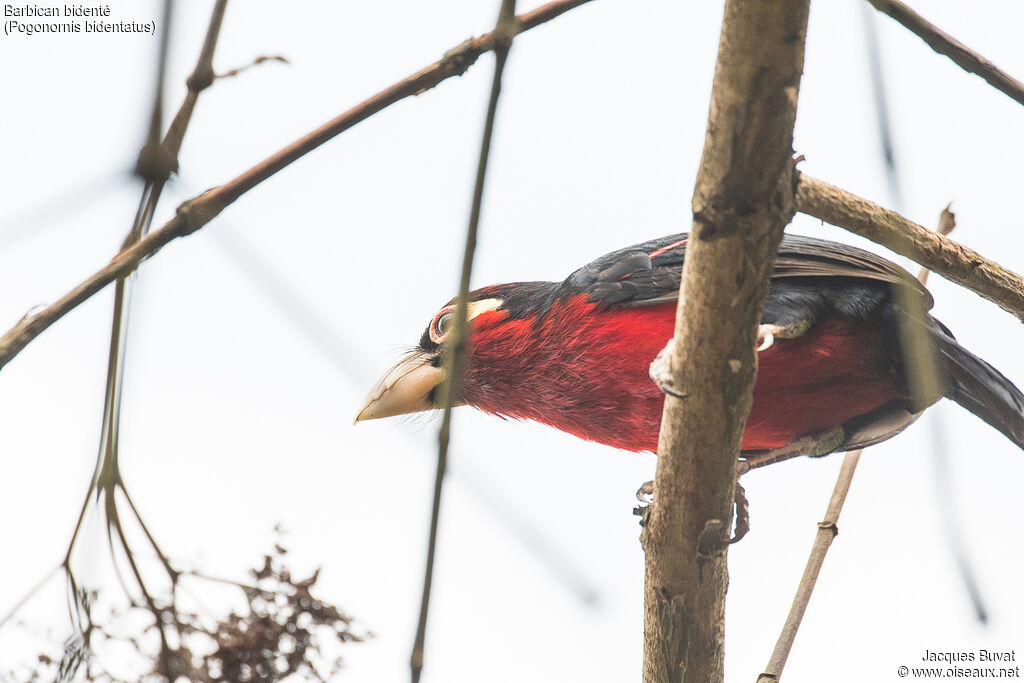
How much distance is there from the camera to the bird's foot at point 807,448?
246cm

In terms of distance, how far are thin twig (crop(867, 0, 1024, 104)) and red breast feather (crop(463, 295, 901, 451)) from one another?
2.69 feet

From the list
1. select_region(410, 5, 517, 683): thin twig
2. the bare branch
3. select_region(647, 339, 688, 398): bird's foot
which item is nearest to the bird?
the bare branch

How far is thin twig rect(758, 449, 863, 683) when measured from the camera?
6.92 ft

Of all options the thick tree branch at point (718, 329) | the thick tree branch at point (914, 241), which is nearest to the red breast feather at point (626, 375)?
the thick tree branch at point (914, 241)

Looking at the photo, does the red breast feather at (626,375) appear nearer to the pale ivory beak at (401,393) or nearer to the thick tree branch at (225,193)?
the pale ivory beak at (401,393)

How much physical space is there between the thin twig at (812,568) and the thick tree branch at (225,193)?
151cm

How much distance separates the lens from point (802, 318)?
7.07 ft

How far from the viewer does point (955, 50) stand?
145cm

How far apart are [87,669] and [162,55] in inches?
30.7

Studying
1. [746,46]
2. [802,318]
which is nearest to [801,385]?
[802,318]

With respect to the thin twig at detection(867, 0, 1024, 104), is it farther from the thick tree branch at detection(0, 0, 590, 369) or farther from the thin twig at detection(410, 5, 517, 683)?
the thin twig at detection(410, 5, 517, 683)

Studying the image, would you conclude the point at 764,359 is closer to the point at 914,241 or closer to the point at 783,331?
the point at 783,331

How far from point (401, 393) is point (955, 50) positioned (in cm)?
171

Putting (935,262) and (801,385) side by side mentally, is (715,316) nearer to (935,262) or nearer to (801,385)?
(935,262)
